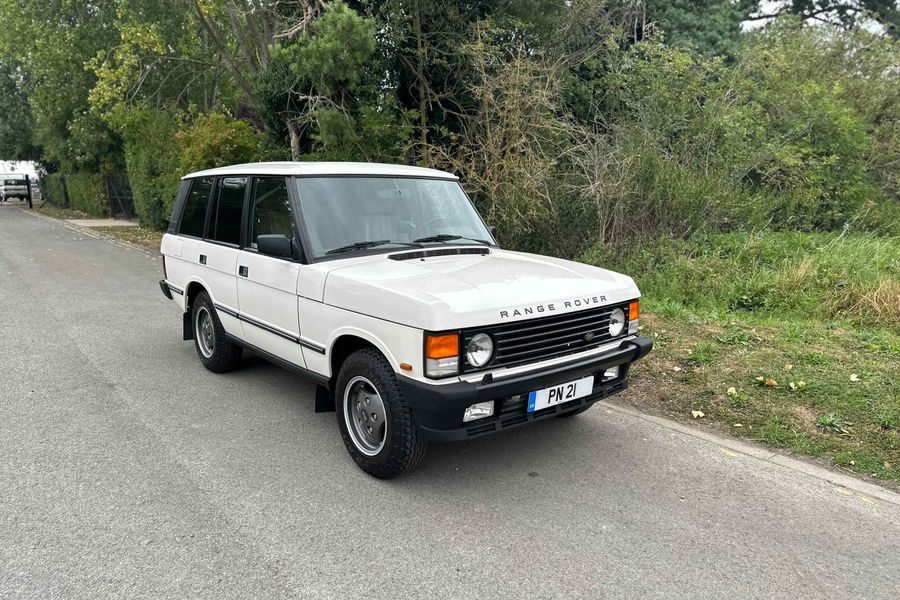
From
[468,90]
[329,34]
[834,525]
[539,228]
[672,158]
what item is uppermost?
[329,34]

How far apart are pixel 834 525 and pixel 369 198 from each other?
3.50 metres

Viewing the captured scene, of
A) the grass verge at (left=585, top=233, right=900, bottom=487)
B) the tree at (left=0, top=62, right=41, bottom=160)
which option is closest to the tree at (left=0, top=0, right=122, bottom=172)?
the tree at (left=0, top=62, right=41, bottom=160)

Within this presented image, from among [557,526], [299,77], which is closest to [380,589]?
[557,526]

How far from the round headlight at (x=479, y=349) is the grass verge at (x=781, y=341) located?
87.6 inches

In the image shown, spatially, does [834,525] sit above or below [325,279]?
below

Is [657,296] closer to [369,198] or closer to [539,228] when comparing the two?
[539,228]

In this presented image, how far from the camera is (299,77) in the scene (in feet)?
33.4

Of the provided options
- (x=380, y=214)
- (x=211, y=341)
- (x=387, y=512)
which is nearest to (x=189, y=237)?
(x=211, y=341)

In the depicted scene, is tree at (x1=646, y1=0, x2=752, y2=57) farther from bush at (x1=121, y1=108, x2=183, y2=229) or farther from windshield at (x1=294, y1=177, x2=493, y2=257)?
windshield at (x1=294, y1=177, x2=493, y2=257)

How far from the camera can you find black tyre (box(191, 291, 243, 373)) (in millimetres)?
5527

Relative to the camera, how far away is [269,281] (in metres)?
4.48

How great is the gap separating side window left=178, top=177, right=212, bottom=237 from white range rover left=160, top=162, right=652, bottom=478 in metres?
0.18

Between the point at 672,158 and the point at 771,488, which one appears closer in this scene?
the point at 771,488

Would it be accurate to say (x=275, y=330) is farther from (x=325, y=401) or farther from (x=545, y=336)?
(x=545, y=336)
